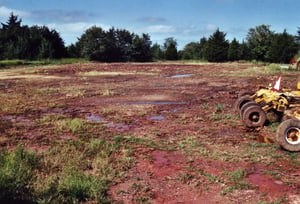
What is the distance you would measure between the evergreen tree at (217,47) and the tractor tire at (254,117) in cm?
4188

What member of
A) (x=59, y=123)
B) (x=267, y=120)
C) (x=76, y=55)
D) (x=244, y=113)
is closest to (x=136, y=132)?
(x=59, y=123)

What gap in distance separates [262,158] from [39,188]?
4261mm

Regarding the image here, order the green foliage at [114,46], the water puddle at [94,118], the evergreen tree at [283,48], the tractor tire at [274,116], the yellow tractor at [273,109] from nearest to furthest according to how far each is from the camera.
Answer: the yellow tractor at [273,109] → the tractor tire at [274,116] → the water puddle at [94,118] → the evergreen tree at [283,48] → the green foliage at [114,46]

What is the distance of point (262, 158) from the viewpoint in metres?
6.24

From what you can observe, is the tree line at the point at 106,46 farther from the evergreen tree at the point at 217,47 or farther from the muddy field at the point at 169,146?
the muddy field at the point at 169,146

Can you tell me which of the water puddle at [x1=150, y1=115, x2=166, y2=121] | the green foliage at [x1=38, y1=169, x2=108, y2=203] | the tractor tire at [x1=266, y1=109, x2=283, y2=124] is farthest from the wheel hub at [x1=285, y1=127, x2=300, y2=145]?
the water puddle at [x1=150, y1=115, x2=166, y2=121]

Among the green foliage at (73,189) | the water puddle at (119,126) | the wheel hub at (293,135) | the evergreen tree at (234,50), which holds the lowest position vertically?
the green foliage at (73,189)

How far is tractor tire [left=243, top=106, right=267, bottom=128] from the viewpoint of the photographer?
8.30m

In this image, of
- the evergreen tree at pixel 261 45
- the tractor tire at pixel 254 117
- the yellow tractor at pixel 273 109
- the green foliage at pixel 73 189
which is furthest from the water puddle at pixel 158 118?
the evergreen tree at pixel 261 45

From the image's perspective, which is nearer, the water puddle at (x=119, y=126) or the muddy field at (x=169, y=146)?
the muddy field at (x=169, y=146)

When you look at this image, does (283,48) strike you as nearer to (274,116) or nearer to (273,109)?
(274,116)

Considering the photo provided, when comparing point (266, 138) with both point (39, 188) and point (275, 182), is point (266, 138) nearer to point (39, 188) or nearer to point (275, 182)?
point (275, 182)

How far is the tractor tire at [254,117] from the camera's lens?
8.30 m

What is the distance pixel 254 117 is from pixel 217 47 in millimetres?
42069
